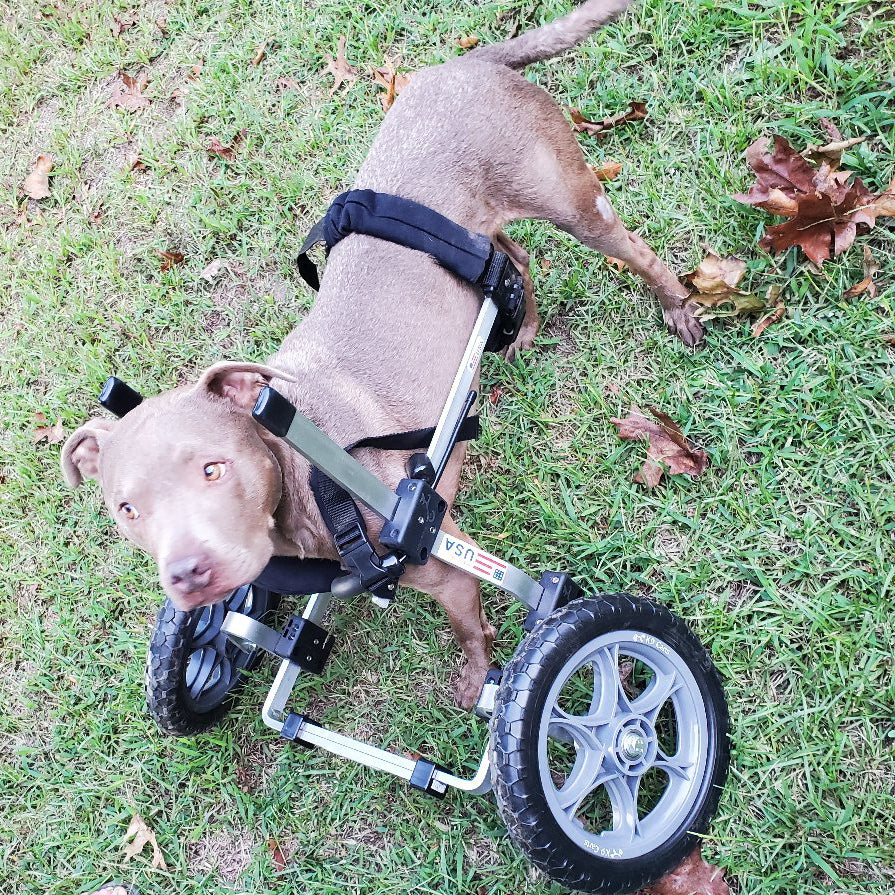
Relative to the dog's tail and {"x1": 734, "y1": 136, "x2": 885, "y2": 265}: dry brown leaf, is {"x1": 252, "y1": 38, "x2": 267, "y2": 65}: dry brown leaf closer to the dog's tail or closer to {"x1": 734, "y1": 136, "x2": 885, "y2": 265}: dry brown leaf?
the dog's tail

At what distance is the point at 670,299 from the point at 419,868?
2.91 metres

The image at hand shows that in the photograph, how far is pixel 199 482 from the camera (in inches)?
100

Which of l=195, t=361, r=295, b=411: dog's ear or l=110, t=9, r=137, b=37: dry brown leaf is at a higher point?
l=110, t=9, r=137, b=37: dry brown leaf

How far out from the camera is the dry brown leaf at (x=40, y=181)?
18.4 ft

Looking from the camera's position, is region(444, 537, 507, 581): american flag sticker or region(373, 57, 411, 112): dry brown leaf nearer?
region(444, 537, 507, 581): american flag sticker

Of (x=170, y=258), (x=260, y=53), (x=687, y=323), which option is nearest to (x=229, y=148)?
(x=260, y=53)

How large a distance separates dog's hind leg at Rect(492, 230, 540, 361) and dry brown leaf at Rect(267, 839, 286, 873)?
270cm

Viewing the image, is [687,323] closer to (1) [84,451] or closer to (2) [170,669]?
(1) [84,451]

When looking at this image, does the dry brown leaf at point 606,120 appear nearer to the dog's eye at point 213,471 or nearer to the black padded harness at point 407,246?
the black padded harness at point 407,246

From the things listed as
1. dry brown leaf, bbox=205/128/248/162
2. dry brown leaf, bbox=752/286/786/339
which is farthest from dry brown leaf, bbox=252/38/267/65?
dry brown leaf, bbox=752/286/786/339

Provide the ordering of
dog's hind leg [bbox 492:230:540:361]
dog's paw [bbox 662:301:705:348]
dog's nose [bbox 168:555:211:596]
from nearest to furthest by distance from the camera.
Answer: dog's nose [bbox 168:555:211:596]
dog's paw [bbox 662:301:705:348]
dog's hind leg [bbox 492:230:540:361]

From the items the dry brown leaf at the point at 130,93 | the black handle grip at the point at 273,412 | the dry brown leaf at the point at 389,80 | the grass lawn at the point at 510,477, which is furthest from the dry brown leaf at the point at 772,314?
the dry brown leaf at the point at 130,93

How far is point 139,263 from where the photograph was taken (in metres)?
5.19

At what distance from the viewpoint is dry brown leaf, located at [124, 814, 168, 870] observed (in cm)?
390
